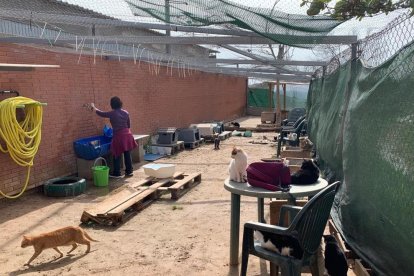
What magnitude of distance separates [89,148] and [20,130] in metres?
1.75

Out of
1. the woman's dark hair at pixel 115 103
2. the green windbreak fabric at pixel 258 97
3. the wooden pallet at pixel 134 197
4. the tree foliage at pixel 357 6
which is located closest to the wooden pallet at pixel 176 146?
the woman's dark hair at pixel 115 103

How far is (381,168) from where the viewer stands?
10.4ft

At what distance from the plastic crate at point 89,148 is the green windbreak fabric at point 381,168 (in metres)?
4.73

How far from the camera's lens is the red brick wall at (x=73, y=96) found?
636 centimetres

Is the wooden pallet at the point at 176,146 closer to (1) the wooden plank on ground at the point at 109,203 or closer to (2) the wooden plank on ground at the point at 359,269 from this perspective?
(1) the wooden plank on ground at the point at 109,203

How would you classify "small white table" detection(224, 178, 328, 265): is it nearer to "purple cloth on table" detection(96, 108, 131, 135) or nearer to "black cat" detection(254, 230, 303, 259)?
"black cat" detection(254, 230, 303, 259)

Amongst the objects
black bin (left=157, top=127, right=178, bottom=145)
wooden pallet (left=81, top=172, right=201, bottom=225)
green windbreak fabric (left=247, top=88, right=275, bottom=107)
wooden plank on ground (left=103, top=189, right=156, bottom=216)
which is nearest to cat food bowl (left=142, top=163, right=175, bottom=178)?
wooden pallet (left=81, top=172, right=201, bottom=225)

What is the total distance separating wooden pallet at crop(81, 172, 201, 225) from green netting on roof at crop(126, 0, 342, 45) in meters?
2.61

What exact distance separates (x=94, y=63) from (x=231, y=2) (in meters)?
4.82

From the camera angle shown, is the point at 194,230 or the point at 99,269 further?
the point at 194,230

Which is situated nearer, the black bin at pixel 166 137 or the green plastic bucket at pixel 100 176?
the green plastic bucket at pixel 100 176

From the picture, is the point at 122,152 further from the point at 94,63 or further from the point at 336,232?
the point at 336,232

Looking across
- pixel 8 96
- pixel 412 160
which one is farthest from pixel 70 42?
pixel 412 160

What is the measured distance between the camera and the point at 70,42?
691cm
